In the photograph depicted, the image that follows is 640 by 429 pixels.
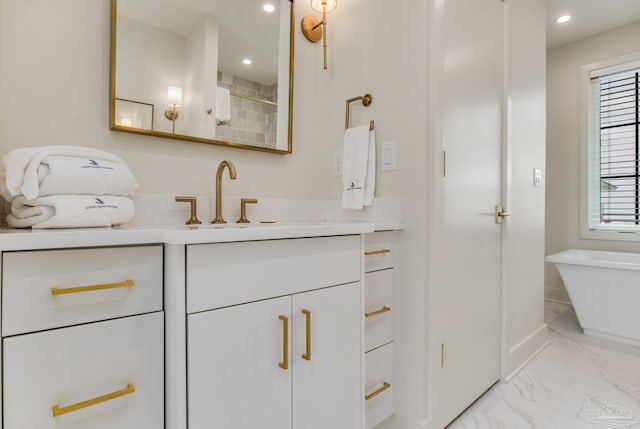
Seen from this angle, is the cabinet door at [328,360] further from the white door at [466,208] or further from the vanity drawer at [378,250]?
the white door at [466,208]

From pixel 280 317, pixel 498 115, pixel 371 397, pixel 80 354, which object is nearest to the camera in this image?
pixel 80 354

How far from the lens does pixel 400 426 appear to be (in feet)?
4.84

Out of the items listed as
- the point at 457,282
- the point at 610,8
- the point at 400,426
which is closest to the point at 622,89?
the point at 610,8

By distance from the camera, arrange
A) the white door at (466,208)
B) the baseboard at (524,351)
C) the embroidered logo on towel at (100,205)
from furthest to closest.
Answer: the baseboard at (524,351), the white door at (466,208), the embroidered logo on towel at (100,205)

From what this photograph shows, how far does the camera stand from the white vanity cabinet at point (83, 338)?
0.67 metres

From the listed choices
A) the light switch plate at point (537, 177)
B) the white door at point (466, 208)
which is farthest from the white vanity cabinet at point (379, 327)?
the light switch plate at point (537, 177)

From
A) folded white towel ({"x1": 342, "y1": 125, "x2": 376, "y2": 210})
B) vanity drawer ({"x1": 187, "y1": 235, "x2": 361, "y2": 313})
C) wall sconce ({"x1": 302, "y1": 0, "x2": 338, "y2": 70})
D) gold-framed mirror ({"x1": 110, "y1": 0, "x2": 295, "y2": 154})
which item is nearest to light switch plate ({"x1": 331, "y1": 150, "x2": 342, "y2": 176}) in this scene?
folded white towel ({"x1": 342, "y1": 125, "x2": 376, "y2": 210})

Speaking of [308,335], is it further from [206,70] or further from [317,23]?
[317,23]

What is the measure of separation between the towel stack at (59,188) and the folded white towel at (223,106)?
0.62 m

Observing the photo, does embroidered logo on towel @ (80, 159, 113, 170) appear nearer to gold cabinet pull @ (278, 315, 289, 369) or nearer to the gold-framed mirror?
the gold-framed mirror

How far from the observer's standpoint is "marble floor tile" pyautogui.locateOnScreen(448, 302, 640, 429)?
1.59m

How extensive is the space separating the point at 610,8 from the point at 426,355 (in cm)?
358

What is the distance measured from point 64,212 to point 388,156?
1258mm

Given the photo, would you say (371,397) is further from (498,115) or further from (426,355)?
(498,115)
